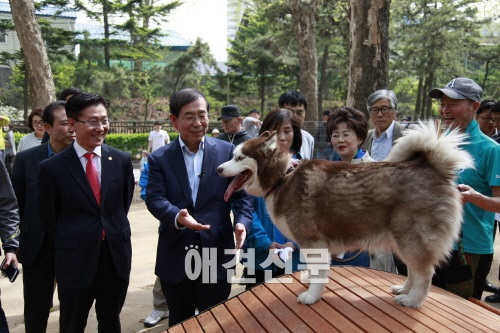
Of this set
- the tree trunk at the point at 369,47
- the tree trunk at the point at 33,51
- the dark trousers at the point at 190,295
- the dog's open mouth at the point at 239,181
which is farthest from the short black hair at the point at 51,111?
the tree trunk at the point at 33,51

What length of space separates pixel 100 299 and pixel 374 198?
8.75 ft

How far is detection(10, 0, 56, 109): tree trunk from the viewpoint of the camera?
1214 cm

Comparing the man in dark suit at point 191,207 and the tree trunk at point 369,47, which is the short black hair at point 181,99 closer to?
the man in dark suit at point 191,207

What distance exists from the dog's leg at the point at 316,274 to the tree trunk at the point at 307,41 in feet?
61.0

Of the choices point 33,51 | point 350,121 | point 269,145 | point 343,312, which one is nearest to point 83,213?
point 269,145

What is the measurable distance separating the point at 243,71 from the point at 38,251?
34.5m

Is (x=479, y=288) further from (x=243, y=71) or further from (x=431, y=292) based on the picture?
(x=243, y=71)

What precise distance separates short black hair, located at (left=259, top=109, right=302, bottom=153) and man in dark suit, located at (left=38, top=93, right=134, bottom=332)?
1602 mm

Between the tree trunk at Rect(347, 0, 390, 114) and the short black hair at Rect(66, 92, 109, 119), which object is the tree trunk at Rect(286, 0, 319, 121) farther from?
the short black hair at Rect(66, 92, 109, 119)

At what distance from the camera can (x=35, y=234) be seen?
501 cm

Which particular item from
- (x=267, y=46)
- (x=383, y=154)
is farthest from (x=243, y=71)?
(x=383, y=154)

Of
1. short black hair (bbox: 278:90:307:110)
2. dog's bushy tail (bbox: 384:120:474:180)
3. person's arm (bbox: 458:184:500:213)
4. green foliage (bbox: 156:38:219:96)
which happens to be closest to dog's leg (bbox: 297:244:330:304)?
dog's bushy tail (bbox: 384:120:474:180)

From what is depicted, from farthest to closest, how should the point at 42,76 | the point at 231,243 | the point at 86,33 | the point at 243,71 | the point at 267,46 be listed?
the point at 243,71
the point at 267,46
the point at 86,33
the point at 42,76
the point at 231,243

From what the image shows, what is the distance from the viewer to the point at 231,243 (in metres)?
4.26
